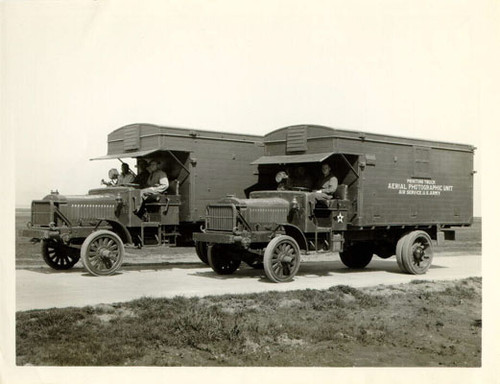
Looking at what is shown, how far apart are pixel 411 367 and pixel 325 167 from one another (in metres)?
5.15

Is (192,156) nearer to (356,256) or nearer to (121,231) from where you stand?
(121,231)

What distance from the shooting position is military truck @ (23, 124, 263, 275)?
40.3 feet

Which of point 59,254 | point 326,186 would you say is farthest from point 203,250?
point 326,186

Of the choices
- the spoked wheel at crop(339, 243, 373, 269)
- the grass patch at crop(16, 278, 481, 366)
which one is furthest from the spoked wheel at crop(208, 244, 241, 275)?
the spoked wheel at crop(339, 243, 373, 269)

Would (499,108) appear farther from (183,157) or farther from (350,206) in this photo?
(183,157)

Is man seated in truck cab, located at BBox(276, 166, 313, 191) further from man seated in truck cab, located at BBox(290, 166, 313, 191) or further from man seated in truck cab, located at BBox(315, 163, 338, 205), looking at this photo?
man seated in truck cab, located at BBox(315, 163, 338, 205)

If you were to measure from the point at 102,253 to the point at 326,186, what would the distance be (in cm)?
439

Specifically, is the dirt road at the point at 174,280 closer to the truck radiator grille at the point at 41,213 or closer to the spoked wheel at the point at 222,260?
the spoked wheel at the point at 222,260

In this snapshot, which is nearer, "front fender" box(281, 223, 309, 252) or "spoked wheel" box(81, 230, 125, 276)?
"spoked wheel" box(81, 230, 125, 276)

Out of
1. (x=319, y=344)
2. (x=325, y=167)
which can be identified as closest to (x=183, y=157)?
(x=325, y=167)

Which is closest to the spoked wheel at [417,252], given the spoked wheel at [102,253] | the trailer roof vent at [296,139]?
the trailer roof vent at [296,139]

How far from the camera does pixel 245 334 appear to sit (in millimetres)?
8656

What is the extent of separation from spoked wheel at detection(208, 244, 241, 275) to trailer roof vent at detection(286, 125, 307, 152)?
235 centimetres

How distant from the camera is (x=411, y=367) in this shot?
27.5 feet
